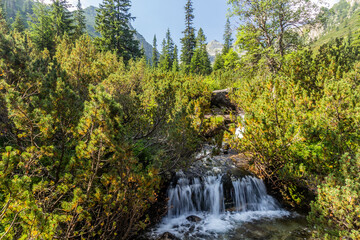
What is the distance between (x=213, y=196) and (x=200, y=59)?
121 feet

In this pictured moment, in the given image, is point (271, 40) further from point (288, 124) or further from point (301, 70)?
point (288, 124)

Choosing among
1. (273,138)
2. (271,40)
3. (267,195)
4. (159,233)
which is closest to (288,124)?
(273,138)

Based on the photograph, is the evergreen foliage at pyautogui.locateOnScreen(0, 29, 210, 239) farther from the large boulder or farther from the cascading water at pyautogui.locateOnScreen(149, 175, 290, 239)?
the large boulder

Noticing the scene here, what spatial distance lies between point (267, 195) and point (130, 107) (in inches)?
270

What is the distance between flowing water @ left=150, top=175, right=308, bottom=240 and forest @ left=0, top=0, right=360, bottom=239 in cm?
62

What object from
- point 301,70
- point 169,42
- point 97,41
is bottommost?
point 301,70

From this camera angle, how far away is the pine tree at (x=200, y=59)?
39.3 m

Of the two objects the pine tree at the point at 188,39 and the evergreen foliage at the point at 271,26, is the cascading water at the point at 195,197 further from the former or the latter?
the pine tree at the point at 188,39

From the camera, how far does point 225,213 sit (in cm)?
703

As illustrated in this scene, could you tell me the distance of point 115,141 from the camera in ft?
9.18

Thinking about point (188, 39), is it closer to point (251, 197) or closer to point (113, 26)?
point (113, 26)

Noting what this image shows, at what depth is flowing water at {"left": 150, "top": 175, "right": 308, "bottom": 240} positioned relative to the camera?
5.79m

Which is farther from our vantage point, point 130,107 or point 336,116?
point 130,107

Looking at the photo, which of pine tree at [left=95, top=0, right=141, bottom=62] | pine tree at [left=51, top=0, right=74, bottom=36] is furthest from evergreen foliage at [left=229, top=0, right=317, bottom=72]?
pine tree at [left=51, top=0, right=74, bottom=36]
